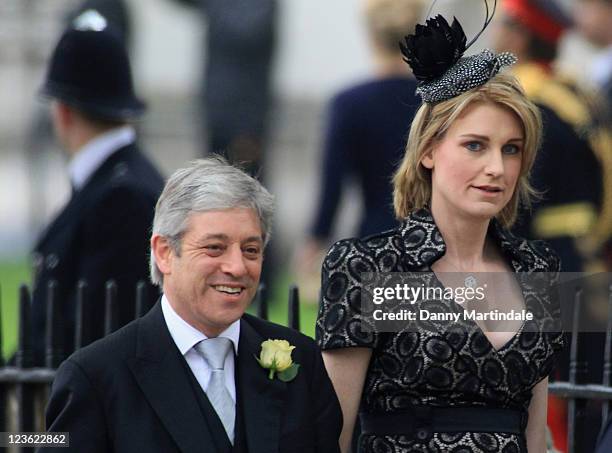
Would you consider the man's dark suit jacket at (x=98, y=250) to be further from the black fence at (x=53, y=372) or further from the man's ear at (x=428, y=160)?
the man's ear at (x=428, y=160)

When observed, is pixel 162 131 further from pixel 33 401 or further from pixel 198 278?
pixel 198 278

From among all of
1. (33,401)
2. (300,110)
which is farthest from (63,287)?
(300,110)

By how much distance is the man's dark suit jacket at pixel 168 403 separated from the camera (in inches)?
140

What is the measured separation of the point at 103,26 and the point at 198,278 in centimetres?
267

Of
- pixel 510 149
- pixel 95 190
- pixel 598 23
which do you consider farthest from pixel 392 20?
pixel 510 149

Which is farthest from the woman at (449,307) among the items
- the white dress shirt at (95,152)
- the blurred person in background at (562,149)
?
the blurred person in background at (562,149)

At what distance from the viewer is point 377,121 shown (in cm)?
680

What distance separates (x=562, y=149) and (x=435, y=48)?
236cm

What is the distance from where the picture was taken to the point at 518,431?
3867 mm

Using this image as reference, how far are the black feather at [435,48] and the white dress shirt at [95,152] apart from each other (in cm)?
185

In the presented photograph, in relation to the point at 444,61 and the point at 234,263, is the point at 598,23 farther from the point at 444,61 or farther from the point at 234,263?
the point at 234,263

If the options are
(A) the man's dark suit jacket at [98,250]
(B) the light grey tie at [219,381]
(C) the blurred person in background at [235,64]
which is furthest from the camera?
(C) the blurred person in background at [235,64]

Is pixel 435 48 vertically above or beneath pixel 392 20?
beneath

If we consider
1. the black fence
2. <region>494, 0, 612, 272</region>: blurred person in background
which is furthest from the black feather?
<region>494, 0, 612, 272</region>: blurred person in background
